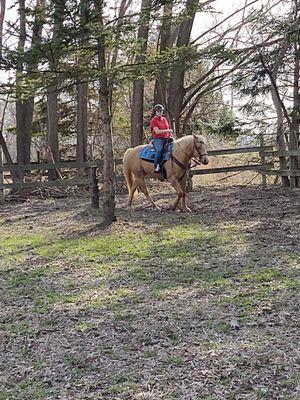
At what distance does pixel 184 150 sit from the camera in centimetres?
1012

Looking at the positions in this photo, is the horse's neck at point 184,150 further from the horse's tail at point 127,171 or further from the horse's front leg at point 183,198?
the horse's tail at point 127,171

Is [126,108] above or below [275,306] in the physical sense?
above

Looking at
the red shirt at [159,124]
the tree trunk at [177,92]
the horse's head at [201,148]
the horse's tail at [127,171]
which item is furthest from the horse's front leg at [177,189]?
the tree trunk at [177,92]

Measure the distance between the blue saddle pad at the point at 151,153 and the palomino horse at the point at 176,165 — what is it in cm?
10

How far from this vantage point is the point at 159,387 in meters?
2.91

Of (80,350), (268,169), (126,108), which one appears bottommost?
(80,350)

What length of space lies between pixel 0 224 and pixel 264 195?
651 centimetres

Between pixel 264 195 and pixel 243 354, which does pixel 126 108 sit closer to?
pixel 264 195

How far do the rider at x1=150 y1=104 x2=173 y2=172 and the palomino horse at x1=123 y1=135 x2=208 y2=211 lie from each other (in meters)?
0.21

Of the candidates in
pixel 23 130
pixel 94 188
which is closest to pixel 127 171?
pixel 94 188

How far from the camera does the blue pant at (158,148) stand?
34.0 ft

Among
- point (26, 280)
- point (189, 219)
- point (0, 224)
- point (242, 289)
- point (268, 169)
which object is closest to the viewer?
point (242, 289)

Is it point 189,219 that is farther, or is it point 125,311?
point 189,219

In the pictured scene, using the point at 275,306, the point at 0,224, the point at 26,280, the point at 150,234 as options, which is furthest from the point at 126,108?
the point at 275,306
